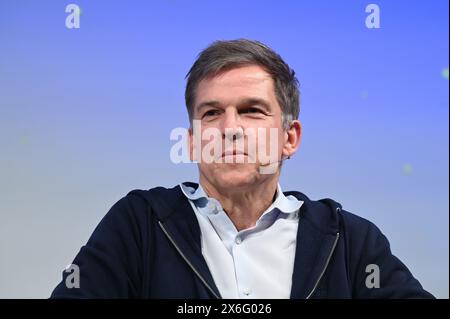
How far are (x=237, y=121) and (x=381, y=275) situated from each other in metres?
0.53

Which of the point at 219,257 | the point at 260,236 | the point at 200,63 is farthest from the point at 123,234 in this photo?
the point at 200,63

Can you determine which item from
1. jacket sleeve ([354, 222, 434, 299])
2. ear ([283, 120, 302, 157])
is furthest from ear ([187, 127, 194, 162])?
jacket sleeve ([354, 222, 434, 299])

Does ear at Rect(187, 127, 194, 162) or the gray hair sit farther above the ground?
the gray hair

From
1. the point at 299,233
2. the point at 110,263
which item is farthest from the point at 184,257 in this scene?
the point at 299,233

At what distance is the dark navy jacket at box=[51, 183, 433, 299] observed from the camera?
4.55 ft

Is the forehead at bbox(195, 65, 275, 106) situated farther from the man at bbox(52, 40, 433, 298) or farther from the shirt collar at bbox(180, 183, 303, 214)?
the shirt collar at bbox(180, 183, 303, 214)

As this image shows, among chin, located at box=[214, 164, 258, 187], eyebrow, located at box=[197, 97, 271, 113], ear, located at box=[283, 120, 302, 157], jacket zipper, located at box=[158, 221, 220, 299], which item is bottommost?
jacket zipper, located at box=[158, 221, 220, 299]

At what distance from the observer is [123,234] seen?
1.44 metres

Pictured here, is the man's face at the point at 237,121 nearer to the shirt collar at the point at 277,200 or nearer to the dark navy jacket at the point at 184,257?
the shirt collar at the point at 277,200

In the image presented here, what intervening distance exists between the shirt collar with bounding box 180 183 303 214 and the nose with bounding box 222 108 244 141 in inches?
7.2

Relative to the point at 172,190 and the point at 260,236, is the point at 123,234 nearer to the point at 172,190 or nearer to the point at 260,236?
the point at 172,190

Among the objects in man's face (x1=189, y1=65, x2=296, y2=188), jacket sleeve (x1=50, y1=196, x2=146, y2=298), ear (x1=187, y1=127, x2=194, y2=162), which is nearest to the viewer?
jacket sleeve (x1=50, y1=196, x2=146, y2=298)

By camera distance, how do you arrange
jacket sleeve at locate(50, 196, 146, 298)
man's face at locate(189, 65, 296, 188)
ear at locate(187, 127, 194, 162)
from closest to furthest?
jacket sleeve at locate(50, 196, 146, 298), man's face at locate(189, 65, 296, 188), ear at locate(187, 127, 194, 162)

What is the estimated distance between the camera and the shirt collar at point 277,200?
1549mm
